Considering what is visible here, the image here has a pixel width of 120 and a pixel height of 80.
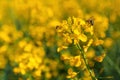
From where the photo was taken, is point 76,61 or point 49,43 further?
point 49,43

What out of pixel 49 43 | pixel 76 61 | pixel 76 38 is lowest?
pixel 76 61

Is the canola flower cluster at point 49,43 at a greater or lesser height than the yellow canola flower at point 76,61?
greater

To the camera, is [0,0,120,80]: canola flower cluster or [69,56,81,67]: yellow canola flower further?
[0,0,120,80]: canola flower cluster

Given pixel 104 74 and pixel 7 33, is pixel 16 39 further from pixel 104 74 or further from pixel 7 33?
pixel 104 74

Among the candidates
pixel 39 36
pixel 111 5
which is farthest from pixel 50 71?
pixel 111 5

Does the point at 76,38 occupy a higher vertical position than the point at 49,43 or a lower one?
lower

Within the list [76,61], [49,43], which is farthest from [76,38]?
[49,43]

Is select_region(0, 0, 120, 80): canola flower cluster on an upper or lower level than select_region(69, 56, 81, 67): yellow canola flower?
upper

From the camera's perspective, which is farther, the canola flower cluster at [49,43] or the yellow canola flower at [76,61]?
the canola flower cluster at [49,43]

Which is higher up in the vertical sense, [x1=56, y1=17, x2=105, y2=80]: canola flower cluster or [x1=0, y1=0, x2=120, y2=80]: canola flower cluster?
[x1=0, y1=0, x2=120, y2=80]: canola flower cluster

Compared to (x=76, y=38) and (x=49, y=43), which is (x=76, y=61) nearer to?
(x=76, y=38)

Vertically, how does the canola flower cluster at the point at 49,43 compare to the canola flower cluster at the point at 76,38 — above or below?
above
